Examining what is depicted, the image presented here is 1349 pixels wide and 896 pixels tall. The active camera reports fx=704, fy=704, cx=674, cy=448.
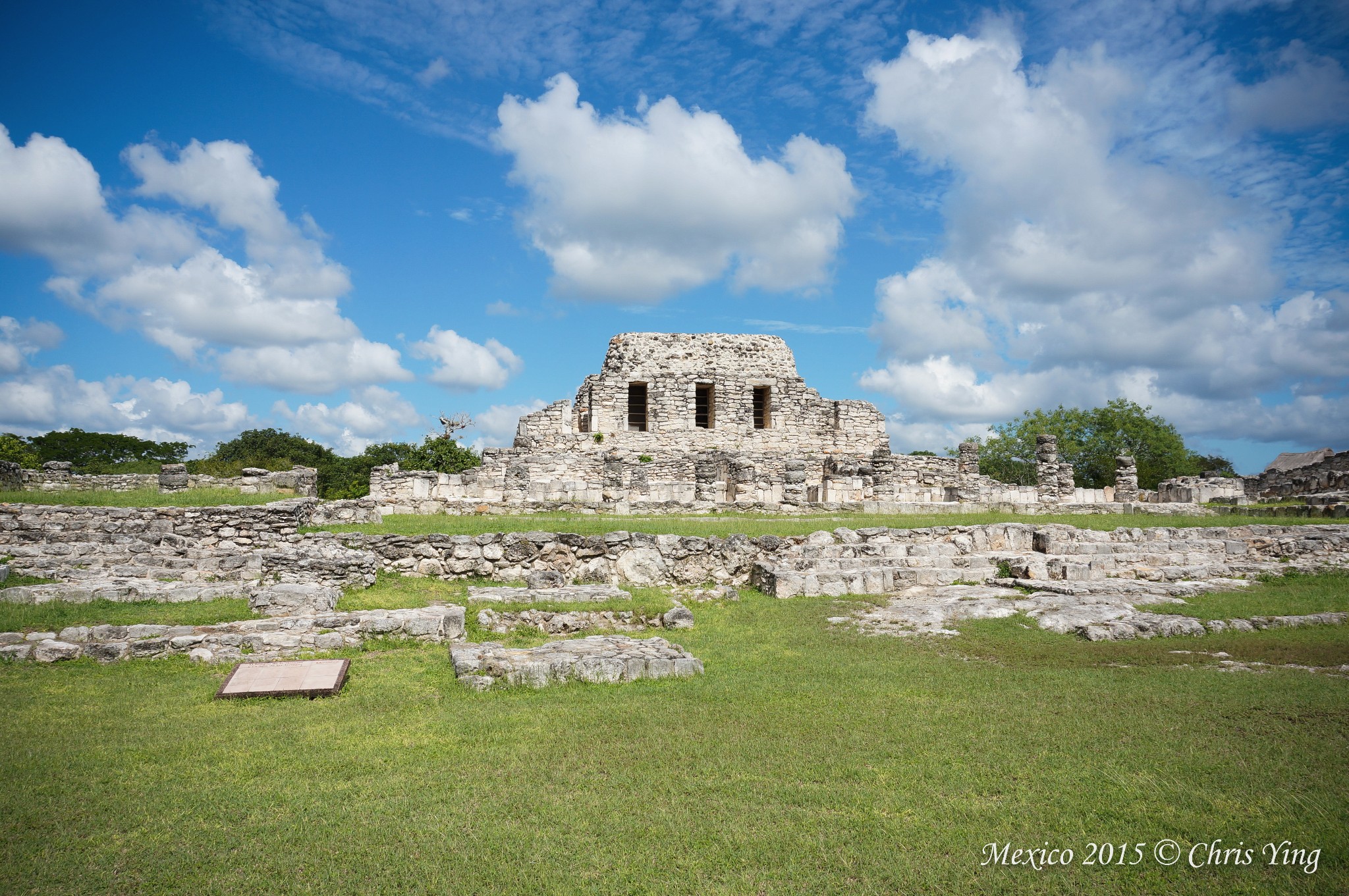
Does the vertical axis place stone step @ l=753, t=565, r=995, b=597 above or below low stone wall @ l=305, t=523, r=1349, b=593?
below

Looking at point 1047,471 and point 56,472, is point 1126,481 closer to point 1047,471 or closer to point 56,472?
point 1047,471

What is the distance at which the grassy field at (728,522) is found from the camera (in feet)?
49.0

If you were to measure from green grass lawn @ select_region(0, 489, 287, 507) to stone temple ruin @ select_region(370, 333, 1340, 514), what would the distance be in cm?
342

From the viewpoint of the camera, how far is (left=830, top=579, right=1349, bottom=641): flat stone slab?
9852mm

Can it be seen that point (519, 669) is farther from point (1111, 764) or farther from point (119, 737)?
point (1111, 764)

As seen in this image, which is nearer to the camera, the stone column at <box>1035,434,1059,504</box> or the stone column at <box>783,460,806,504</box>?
the stone column at <box>783,460,806,504</box>

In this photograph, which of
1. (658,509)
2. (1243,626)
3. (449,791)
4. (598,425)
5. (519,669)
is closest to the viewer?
(449,791)

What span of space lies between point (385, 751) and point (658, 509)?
585 inches

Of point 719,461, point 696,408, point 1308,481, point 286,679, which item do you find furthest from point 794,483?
point 1308,481

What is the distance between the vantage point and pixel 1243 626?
402 inches

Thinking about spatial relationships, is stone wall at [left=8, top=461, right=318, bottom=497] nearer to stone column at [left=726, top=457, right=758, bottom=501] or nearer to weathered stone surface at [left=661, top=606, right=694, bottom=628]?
stone column at [left=726, top=457, right=758, bottom=501]

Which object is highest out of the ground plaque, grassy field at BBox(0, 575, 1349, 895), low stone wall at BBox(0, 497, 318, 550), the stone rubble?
low stone wall at BBox(0, 497, 318, 550)

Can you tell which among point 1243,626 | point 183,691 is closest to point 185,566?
point 183,691

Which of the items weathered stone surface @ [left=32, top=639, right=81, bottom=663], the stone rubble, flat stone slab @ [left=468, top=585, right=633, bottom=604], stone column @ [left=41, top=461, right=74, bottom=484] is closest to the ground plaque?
the stone rubble
